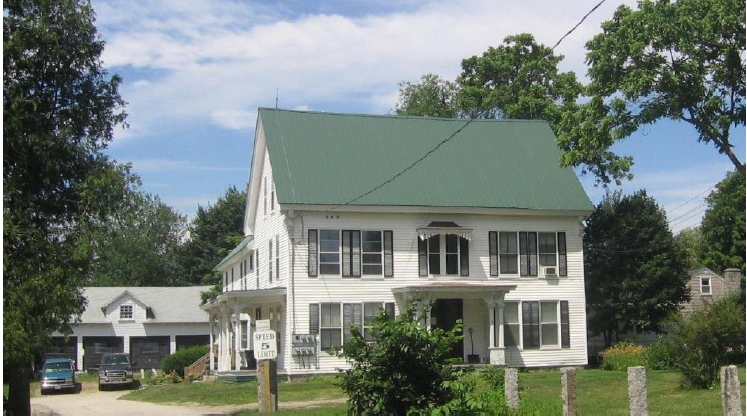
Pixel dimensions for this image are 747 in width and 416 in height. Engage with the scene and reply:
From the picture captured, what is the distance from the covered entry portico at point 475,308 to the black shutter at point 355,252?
161 cm

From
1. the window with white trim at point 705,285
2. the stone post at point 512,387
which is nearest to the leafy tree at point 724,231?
the window with white trim at point 705,285

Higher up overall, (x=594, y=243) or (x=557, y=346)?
(x=594, y=243)

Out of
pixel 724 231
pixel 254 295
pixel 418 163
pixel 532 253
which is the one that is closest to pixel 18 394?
pixel 254 295

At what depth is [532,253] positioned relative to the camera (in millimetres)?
37875

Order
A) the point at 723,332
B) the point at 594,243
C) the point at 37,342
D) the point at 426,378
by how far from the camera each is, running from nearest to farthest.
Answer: the point at 426,378 → the point at 37,342 → the point at 723,332 → the point at 594,243

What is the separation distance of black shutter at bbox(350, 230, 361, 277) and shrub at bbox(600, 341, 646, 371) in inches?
409

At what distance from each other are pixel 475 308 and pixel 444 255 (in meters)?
2.51

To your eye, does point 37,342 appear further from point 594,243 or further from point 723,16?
point 594,243

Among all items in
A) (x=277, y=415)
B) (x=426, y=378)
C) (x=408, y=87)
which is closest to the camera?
(x=426, y=378)

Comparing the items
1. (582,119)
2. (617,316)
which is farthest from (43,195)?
(617,316)

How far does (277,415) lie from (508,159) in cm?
2144

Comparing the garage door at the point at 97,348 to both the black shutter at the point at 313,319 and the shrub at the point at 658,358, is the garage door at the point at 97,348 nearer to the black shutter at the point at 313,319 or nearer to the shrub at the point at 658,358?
the black shutter at the point at 313,319

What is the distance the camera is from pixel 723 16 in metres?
28.2

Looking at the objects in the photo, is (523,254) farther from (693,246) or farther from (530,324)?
(693,246)
